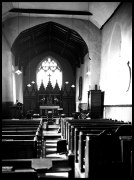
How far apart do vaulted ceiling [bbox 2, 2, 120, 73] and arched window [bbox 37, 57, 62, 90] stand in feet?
3.65

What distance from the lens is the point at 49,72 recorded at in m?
21.7

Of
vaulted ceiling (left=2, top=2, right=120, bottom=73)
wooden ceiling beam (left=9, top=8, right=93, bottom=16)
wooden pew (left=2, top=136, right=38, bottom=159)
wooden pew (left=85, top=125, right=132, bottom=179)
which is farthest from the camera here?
wooden ceiling beam (left=9, top=8, right=93, bottom=16)

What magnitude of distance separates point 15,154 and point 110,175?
1.64m

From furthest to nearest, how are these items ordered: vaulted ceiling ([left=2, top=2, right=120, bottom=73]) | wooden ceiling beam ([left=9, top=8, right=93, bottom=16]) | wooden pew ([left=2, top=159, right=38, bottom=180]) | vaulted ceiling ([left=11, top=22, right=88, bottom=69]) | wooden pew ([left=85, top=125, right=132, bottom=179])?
vaulted ceiling ([left=11, top=22, right=88, bottom=69]) → wooden ceiling beam ([left=9, top=8, right=93, bottom=16]) → vaulted ceiling ([left=2, top=2, right=120, bottom=73]) → wooden pew ([left=85, top=125, right=132, bottom=179]) → wooden pew ([left=2, top=159, right=38, bottom=180])

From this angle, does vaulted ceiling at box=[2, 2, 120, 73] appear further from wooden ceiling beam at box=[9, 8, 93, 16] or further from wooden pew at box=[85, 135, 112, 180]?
wooden pew at box=[85, 135, 112, 180]

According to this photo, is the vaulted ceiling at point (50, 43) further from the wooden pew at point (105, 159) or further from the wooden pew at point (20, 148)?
the wooden pew at point (105, 159)

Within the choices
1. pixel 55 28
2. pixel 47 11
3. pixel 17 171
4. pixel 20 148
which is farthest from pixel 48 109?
pixel 17 171

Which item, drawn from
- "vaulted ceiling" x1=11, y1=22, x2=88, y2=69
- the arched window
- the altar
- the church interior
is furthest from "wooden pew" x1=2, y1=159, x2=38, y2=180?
the arched window

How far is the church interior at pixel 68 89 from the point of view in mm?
3295

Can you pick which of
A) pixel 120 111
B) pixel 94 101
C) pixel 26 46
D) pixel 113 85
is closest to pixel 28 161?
pixel 120 111

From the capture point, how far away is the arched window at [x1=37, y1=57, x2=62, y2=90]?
21562 millimetres

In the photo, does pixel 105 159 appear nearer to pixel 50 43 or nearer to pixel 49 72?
pixel 50 43

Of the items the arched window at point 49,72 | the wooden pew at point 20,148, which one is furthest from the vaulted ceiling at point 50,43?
the wooden pew at point 20,148

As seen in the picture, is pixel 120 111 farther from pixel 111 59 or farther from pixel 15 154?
pixel 15 154
